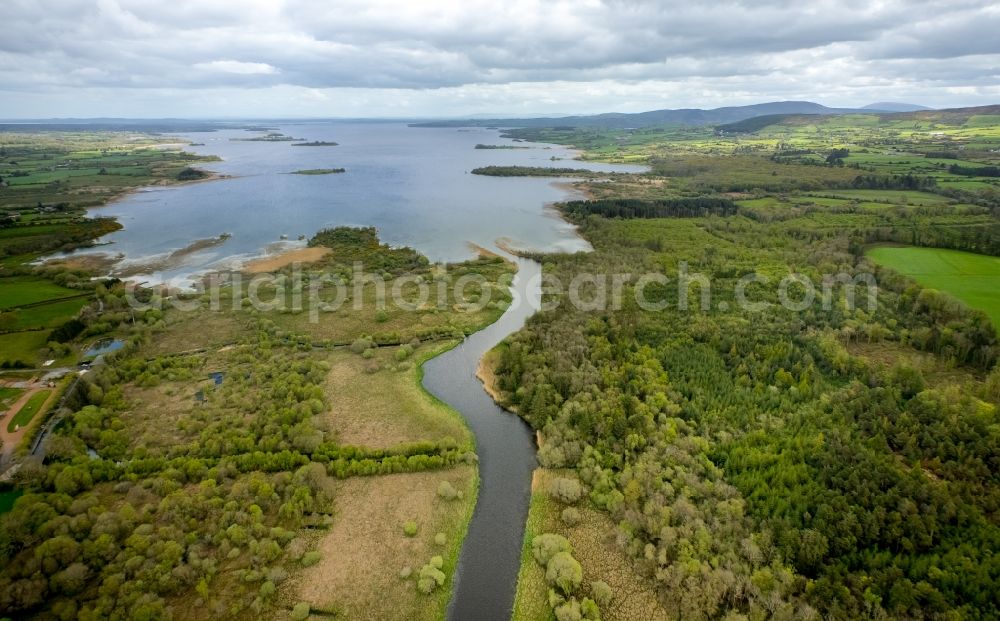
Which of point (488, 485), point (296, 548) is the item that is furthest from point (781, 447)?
point (296, 548)

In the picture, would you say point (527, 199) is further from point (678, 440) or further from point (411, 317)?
point (678, 440)

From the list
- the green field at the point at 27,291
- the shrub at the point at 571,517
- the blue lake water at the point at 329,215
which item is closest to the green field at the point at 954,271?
the shrub at the point at 571,517

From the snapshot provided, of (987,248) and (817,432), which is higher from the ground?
(987,248)

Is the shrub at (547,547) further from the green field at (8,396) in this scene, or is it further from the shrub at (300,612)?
the green field at (8,396)

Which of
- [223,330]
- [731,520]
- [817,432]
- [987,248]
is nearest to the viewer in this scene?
[731,520]

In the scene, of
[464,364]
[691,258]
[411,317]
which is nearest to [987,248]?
[691,258]

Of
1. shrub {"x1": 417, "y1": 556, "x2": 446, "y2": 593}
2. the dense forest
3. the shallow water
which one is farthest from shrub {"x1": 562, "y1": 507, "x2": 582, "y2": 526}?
shrub {"x1": 417, "y1": 556, "x2": 446, "y2": 593}

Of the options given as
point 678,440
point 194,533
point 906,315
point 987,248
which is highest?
point 987,248
